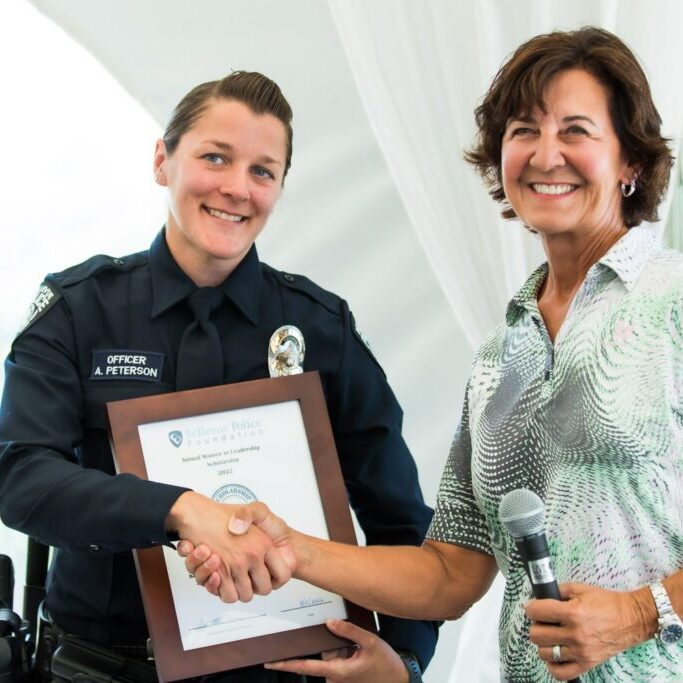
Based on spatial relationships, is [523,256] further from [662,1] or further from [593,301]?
[593,301]

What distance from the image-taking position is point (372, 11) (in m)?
2.92

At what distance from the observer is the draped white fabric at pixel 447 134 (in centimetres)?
287

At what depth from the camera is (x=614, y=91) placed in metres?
1.71

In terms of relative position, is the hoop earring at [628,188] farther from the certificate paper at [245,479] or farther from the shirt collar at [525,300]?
the certificate paper at [245,479]

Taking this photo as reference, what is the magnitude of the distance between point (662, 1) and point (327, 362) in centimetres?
132

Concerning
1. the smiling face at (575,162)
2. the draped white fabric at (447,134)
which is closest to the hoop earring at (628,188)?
the smiling face at (575,162)

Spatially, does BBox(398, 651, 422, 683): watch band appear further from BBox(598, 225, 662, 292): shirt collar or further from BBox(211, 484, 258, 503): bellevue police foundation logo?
BBox(598, 225, 662, 292): shirt collar

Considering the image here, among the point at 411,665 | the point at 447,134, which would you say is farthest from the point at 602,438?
the point at 447,134

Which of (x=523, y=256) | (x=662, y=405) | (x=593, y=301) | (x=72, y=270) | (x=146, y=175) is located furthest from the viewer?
(x=146, y=175)

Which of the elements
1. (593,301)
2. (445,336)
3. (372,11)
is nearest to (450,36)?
(372,11)

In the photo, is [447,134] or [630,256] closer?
[630,256]

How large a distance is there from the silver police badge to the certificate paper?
0.08 metres

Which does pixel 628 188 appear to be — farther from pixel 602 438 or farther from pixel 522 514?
pixel 522 514

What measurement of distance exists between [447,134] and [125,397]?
4.65 ft
